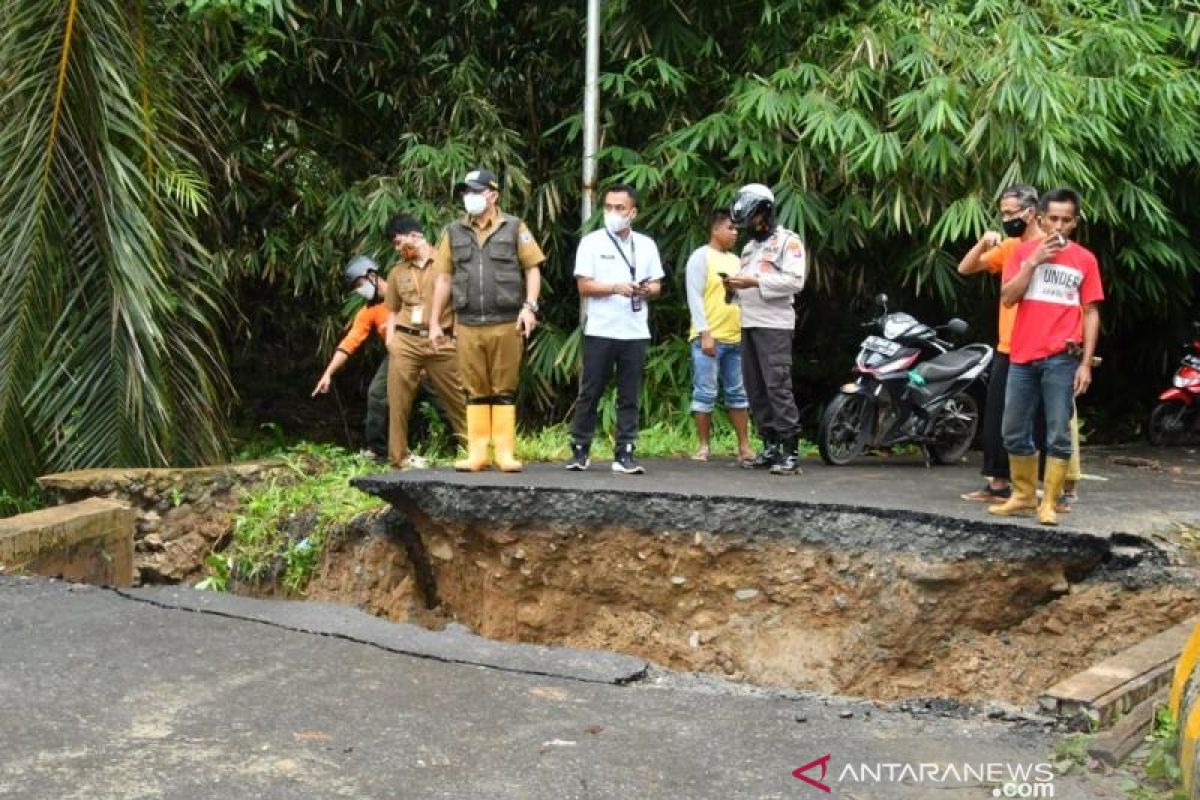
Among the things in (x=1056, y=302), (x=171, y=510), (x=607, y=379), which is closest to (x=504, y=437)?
(x=607, y=379)

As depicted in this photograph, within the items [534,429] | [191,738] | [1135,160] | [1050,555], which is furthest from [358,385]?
[191,738]

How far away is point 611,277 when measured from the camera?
8.06m

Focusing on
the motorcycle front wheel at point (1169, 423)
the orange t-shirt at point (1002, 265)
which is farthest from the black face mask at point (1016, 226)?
the motorcycle front wheel at point (1169, 423)

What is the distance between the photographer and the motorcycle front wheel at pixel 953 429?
9.34 meters

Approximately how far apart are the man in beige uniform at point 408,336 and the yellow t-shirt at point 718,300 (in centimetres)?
171

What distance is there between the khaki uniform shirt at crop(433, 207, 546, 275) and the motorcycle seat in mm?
2820

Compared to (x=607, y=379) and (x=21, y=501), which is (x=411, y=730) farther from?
(x=21, y=501)

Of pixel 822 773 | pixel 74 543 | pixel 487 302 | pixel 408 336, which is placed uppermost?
pixel 487 302

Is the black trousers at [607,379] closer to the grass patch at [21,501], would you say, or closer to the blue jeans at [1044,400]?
the blue jeans at [1044,400]

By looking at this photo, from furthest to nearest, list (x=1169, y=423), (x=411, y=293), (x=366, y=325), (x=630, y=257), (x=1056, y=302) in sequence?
(x=1169, y=423)
(x=366, y=325)
(x=411, y=293)
(x=630, y=257)
(x=1056, y=302)

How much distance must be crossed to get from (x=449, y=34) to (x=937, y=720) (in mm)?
8768

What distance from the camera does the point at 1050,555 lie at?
648 centimetres

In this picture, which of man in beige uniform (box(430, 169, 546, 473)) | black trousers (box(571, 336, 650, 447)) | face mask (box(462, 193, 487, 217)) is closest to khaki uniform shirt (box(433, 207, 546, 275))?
man in beige uniform (box(430, 169, 546, 473))

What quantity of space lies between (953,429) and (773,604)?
2.85 m
